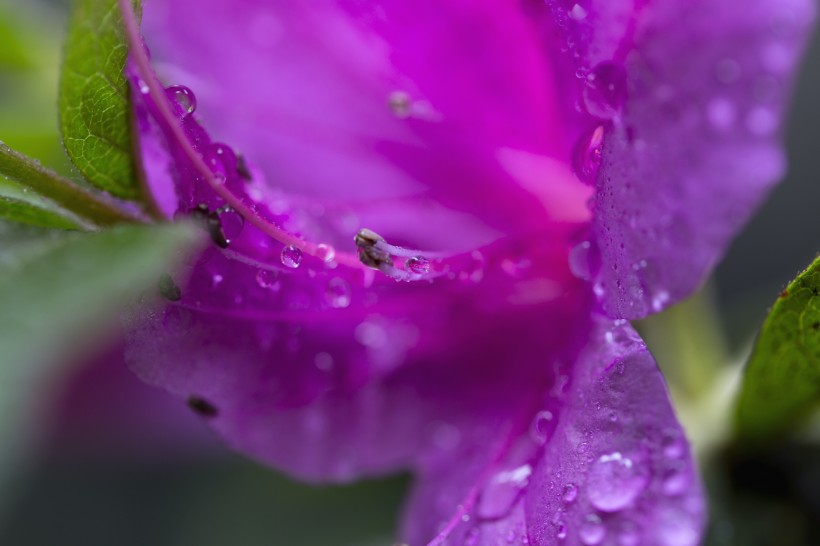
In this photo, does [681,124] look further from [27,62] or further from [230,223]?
[27,62]

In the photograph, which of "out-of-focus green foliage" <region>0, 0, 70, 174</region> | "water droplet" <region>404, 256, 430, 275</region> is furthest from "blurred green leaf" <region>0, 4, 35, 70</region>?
"water droplet" <region>404, 256, 430, 275</region>

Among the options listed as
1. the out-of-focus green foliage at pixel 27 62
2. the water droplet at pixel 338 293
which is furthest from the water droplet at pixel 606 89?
the out-of-focus green foliage at pixel 27 62

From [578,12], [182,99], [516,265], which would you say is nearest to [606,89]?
[578,12]

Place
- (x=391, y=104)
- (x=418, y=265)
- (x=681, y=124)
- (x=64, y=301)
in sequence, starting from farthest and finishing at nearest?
(x=391, y=104) → (x=418, y=265) → (x=681, y=124) → (x=64, y=301)

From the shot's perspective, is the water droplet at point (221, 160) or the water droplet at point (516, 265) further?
the water droplet at point (516, 265)

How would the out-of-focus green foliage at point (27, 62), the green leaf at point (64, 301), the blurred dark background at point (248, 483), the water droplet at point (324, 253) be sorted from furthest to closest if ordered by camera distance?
the out-of-focus green foliage at point (27, 62) → the blurred dark background at point (248, 483) → the water droplet at point (324, 253) → the green leaf at point (64, 301)

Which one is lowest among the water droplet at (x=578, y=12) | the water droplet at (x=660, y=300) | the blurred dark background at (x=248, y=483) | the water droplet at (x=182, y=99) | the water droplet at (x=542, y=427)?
the blurred dark background at (x=248, y=483)


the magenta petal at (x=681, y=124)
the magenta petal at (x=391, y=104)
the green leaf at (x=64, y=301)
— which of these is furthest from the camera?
the magenta petal at (x=391, y=104)

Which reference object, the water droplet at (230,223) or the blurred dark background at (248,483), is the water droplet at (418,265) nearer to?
the water droplet at (230,223)
